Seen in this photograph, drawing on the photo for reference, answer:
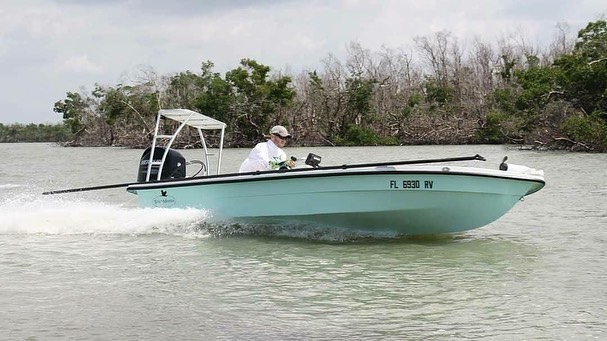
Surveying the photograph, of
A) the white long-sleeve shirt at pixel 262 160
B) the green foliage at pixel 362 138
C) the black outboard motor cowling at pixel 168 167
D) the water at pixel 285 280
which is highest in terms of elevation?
the green foliage at pixel 362 138

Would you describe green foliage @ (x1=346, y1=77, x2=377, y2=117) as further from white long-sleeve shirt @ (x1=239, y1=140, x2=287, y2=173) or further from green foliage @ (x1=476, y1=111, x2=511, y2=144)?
white long-sleeve shirt @ (x1=239, y1=140, x2=287, y2=173)

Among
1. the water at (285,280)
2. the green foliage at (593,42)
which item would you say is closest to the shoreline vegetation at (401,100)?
→ the green foliage at (593,42)

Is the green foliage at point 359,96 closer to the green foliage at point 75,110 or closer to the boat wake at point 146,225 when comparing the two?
the green foliage at point 75,110

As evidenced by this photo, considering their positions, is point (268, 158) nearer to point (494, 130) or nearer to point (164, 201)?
point (164, 201)

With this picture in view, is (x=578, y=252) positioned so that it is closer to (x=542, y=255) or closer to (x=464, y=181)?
(x=542, y=255)

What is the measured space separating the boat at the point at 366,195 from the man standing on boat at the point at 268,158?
327mm

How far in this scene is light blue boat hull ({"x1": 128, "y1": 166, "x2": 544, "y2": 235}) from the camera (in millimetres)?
9102

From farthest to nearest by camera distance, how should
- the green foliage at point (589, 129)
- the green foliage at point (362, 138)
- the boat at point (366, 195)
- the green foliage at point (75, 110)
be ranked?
the green foliage at point (75, 110) < the green foliage at point (362, 138) < the green foliage at point (589, 129) < the boat at point (366, 195)

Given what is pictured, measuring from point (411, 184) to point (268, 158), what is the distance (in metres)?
2.05

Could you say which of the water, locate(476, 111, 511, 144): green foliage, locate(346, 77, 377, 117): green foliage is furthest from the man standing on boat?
locate(346, 77, 377, 117): green foliage

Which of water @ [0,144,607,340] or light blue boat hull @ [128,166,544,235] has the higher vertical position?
light blue boat hull @ [128,166,544,235]

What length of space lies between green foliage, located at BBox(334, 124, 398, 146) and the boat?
1612 inches

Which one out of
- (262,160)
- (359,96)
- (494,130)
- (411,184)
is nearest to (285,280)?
(411,184)

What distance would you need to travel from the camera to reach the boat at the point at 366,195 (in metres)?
9.09
